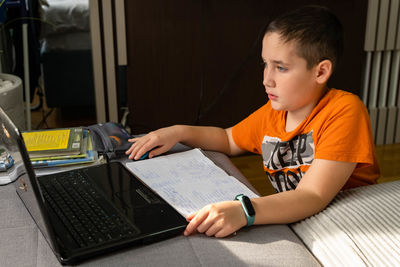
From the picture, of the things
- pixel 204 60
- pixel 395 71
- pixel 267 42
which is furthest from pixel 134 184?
pixel 395 71

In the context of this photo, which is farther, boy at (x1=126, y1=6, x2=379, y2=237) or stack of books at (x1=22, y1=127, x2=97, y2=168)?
stack of books at (x1=22, y1=127, x2=97, y2=168)

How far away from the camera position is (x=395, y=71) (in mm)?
2539

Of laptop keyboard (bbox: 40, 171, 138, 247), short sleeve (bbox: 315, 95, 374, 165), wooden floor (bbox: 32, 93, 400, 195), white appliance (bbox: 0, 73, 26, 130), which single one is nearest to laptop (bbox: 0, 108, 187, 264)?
laptop keyboard (bbox: 40, 171, 138, 247)

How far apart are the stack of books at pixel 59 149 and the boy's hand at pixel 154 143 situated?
10 centimetres

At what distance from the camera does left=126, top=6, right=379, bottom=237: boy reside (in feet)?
2.60

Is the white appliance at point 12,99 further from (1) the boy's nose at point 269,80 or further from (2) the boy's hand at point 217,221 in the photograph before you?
(2) the boy's hand at point 217,221

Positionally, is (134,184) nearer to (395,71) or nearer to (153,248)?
(153,248)

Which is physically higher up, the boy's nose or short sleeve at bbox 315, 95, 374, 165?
the boy's nose

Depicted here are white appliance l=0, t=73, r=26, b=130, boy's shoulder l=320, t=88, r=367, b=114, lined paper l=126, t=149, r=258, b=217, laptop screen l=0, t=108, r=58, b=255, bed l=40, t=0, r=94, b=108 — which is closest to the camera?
laptop screen l=0, t=108, r=58, b=255

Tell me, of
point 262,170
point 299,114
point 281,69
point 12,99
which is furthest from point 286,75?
point 262,170

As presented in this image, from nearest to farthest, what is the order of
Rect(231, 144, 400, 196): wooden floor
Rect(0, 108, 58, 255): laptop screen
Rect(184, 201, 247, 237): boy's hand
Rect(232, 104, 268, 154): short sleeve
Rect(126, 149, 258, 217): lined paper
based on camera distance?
Rect(0, 108, 58, 255): laptop screen → Rect(184, 201, 247, 237): boy's hand → Rect(126, 149, 258, 217): lined paper → Rect(232, 104, 268, 154): short sleeve → Rect(231, 144, 400, 196): wooden floor

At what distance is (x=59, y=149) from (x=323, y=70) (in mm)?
622

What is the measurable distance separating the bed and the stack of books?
1463 millimetres

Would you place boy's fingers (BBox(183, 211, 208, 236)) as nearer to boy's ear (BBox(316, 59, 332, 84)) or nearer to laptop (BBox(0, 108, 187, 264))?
laptop (BBox(0, 108, 187, 264))
